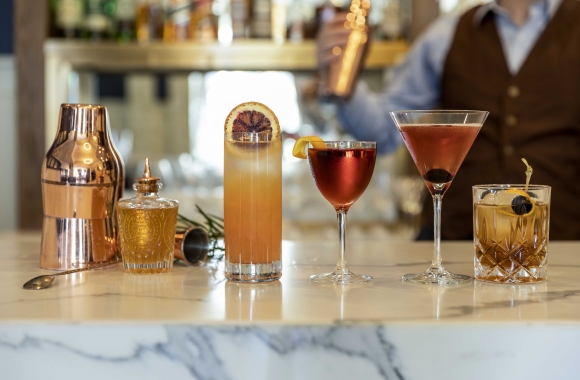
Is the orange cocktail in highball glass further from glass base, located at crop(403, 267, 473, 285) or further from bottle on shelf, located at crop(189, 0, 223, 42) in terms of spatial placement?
bottle on shelf, located at crop(189, 0, 223, 42)

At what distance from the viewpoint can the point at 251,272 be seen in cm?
95

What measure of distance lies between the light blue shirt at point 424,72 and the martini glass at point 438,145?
1.13 meters

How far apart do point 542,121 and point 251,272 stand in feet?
4.87

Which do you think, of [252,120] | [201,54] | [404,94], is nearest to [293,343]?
[252,120]

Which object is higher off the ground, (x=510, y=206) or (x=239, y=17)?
(x=239, y=17)

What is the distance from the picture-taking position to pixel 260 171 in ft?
3.14

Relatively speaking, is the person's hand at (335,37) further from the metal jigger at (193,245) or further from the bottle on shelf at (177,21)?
the bottle on shelf at (177,21)

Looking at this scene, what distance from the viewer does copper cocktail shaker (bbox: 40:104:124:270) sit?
3.39ft

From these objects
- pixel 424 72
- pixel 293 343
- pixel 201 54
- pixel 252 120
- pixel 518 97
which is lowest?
pixel 293 343

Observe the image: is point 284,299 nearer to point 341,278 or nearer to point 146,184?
point 341,278

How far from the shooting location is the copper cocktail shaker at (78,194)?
1034 millimetres

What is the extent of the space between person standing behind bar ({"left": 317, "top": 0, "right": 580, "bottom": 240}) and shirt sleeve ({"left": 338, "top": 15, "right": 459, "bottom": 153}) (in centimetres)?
1

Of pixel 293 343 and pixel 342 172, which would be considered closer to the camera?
pixel 293 343

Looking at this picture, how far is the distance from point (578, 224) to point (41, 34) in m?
2.25
